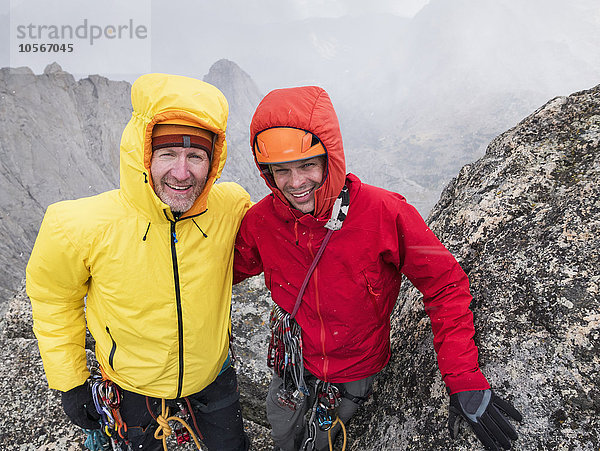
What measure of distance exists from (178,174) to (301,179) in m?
A: 0.93

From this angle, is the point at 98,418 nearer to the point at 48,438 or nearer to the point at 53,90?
the point at 48,438

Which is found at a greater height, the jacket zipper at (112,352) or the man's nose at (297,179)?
the man's nose at (297,179)

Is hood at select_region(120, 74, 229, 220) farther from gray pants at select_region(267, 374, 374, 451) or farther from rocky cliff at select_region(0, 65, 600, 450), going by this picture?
rocky cliff at select_region(0, 65, 600, 450)

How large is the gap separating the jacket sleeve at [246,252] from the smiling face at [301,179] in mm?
541

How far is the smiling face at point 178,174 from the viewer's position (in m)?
2.71

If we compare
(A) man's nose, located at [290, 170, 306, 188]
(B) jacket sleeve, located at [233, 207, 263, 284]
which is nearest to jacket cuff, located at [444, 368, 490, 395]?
(A) man's nose, located at [290, 170, 306, 188]

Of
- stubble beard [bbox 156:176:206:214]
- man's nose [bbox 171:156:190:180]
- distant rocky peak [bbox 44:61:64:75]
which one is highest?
distant rocky peak [bbox 44:61:64:75]

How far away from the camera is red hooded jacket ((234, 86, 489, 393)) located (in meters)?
2.46

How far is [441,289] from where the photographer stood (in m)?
2.53

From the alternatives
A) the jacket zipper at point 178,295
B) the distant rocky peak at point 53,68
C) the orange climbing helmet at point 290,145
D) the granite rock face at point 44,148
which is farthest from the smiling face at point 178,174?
the distant rocky peak at point 53,68

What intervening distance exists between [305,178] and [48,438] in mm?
4069

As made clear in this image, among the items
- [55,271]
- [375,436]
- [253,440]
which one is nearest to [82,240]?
[55,271]

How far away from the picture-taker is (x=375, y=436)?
293 centimetres

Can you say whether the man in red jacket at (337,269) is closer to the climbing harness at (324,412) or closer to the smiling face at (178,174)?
the climbing harness at (324,412)
